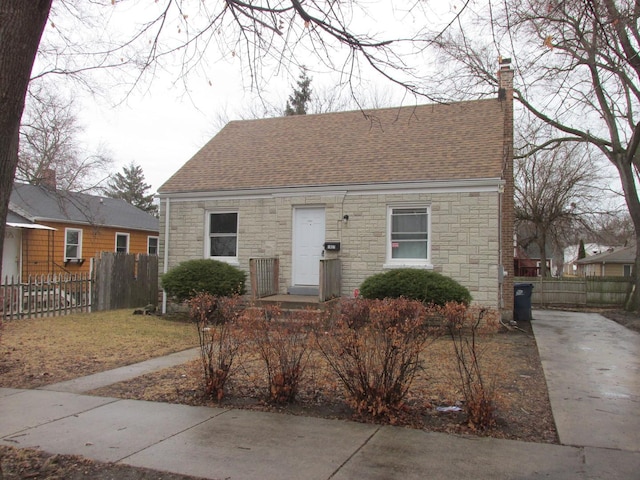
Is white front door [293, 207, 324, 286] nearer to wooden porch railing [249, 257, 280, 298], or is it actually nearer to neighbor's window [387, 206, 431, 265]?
wooden porch railing [249, 257, 280, 298]

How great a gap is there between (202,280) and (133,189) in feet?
170

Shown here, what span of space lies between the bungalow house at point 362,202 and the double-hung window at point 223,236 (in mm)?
31

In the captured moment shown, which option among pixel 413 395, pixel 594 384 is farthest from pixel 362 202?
pixel 413 395

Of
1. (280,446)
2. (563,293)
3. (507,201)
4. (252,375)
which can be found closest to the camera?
(280,446)

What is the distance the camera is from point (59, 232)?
73.5ft

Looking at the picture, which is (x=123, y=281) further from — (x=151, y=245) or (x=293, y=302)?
(x=151, y=245)

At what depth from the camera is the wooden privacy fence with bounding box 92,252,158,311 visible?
1522cm

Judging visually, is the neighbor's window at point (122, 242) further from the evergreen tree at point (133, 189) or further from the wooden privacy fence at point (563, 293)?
the evergreen tree at point (133, 189)

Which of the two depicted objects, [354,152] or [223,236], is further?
[223,236]

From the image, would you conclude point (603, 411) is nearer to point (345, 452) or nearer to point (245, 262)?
point (345, 452)

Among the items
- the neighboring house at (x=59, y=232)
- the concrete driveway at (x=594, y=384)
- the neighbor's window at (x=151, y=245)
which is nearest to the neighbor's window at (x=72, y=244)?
the neighboring house at (x=59, y=232)

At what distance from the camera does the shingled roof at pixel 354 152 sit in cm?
1312

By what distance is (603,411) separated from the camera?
18.5ft

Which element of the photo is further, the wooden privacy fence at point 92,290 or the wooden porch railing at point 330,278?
the wooden privacy fence at point 92,290
